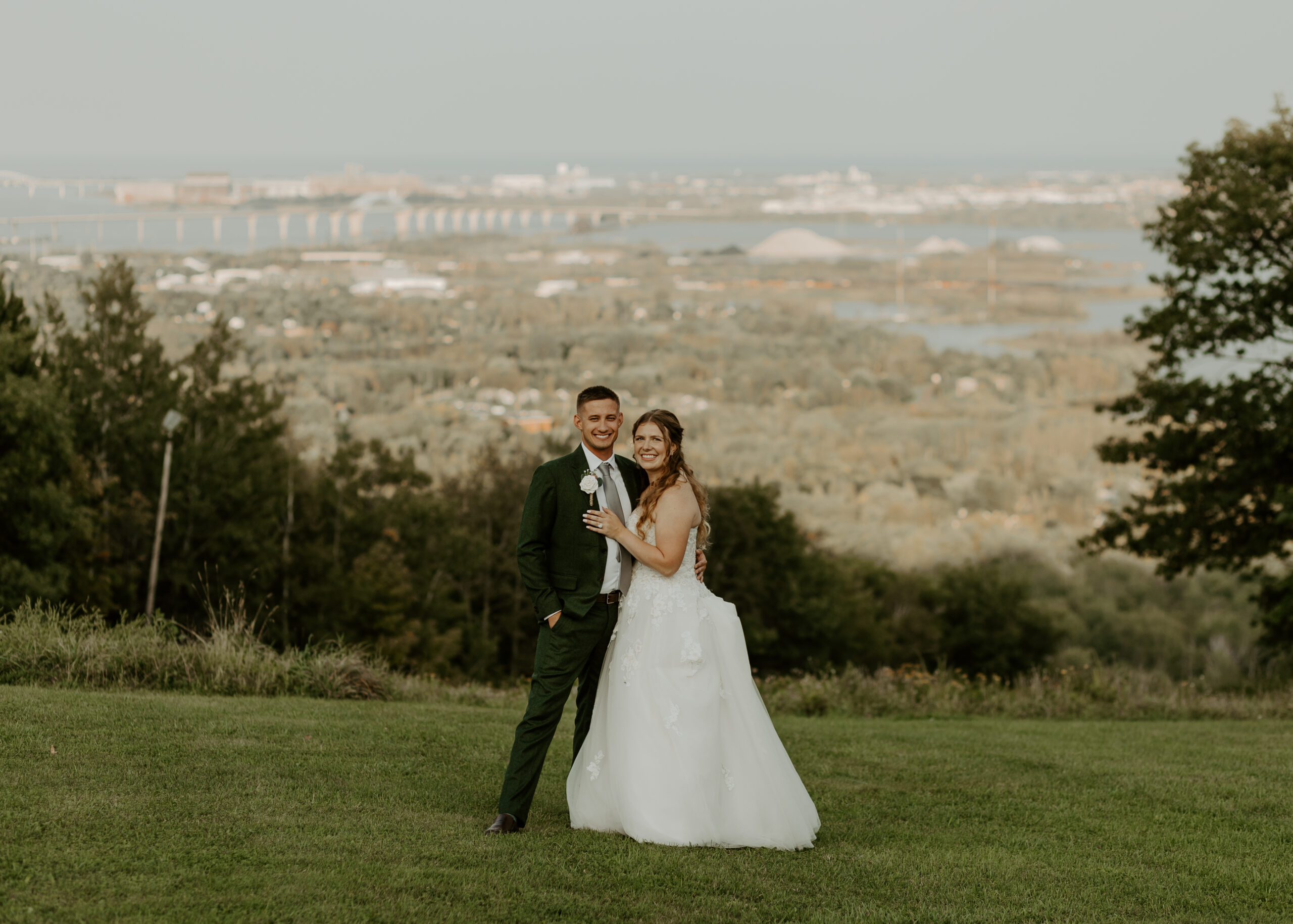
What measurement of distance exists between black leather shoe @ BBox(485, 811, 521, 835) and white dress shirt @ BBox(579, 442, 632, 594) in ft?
3.72

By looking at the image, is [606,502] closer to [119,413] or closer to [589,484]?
[589,484]

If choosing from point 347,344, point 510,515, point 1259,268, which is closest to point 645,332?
point 347,344

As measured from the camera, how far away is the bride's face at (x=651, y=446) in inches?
221

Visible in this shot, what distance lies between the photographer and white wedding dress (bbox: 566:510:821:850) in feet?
18.3

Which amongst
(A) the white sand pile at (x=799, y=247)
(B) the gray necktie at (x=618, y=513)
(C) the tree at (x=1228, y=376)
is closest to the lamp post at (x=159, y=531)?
(C) the tree at (x=1228, y=376)

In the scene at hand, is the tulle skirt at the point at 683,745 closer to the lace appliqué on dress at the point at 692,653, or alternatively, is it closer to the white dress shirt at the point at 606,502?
the lace appliqué on dress at the point at 692,653

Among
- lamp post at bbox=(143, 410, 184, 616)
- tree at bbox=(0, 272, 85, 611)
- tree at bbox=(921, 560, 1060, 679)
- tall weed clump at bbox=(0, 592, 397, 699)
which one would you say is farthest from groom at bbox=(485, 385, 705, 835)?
tree at bbox=(921, 560, 1060, 679)

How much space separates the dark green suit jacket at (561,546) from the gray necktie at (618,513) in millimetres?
87

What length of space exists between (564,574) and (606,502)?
1.29ft

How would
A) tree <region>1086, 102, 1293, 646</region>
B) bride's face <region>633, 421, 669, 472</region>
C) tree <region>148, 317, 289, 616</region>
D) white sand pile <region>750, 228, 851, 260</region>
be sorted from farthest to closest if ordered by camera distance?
white sand pile <region>750, 228, 851, 260</region>, tree <region>148, 317, 289, 616</region>, tree <region>1086, 102, 1293, 646</region>, bride's face <region>633, 421, 669, 472</region>

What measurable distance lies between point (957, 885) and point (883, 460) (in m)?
106

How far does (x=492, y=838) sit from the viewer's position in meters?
5.40

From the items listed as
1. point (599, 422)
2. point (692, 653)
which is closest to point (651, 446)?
point (599, 422)

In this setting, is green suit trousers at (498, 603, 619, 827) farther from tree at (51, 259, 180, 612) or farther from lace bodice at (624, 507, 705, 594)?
tree at (51, 259, 180, 612)
